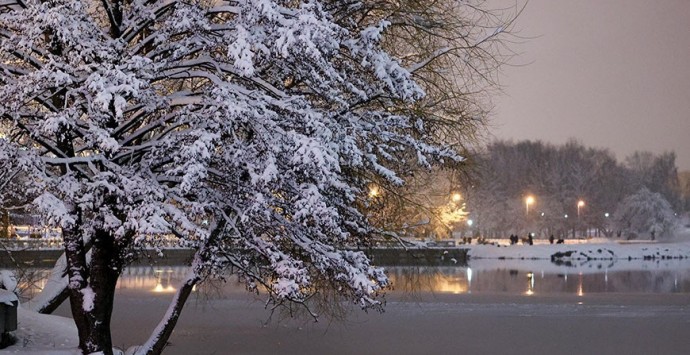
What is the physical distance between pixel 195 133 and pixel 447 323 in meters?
16.3

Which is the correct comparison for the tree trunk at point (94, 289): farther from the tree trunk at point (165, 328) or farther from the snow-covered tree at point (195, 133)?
the tree trunk at point (165, 328)

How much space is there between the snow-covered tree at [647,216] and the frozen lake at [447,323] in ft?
194

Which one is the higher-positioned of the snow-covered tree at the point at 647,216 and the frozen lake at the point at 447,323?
the snow-covered tree at the point at 647,216

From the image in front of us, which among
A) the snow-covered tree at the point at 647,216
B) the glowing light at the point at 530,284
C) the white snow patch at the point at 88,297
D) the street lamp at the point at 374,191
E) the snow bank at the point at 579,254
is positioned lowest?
the white snow patch at the point at 88,297

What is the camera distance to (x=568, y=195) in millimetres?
110812

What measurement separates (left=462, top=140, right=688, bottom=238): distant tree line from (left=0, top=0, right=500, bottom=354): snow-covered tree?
80013 millimetres

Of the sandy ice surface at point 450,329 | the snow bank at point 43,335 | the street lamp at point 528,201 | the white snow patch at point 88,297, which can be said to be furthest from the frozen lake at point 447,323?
the street lamp at point 528,201

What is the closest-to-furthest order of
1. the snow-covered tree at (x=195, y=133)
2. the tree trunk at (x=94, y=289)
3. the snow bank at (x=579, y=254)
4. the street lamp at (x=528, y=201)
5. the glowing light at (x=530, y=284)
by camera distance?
the snow-covered tree at (x=195, y=133)
the tree trunk at (x=94, y=289)
the glowing light at (x=530, y=284)
the snow bank at (x=579, y=254)
the street lamp at (x=528, y=201)

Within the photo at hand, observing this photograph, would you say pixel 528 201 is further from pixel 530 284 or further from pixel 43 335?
pixel 43 335

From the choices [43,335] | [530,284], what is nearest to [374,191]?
[43,335]

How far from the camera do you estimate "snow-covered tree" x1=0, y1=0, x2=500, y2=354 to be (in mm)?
9555

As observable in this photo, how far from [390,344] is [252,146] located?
37.0 ft

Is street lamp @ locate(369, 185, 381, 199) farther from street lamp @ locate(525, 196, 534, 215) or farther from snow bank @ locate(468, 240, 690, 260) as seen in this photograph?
street lamp @ locate(525, 196, 534, 215)

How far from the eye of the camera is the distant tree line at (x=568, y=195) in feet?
325
